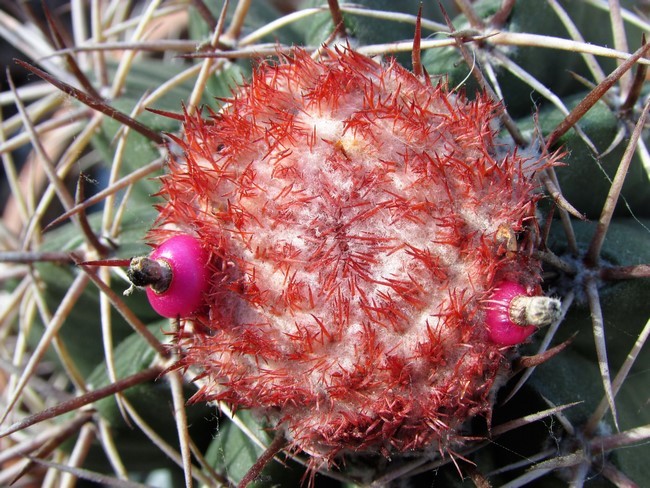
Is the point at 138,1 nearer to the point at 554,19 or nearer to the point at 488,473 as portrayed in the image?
the point at 554,19

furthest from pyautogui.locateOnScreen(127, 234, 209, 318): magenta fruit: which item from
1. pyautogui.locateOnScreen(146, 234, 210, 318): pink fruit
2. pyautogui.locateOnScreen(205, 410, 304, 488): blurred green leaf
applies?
pyautogui.locateOnScreen(205, 410, 304, 488): blurred green leaf

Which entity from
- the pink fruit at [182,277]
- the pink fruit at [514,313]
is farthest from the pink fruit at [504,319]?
the pink fruit at [182,277]

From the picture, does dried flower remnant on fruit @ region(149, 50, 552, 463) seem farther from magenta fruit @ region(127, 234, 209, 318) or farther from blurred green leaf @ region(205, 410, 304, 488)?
blurred green leaf @ region(205, 410, 304, 488)

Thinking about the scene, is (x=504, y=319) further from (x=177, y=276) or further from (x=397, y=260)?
(x=177, y=276)

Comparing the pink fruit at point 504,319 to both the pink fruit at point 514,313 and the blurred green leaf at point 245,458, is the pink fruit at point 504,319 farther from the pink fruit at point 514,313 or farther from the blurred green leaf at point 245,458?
the blurred green leaf at point 245,458

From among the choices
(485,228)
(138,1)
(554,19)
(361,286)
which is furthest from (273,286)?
(138,1)
